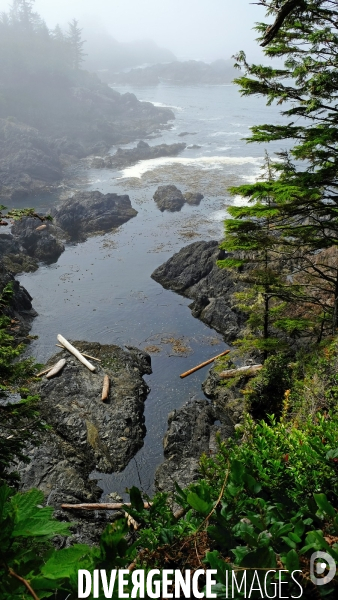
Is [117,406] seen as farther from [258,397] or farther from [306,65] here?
[306,65]

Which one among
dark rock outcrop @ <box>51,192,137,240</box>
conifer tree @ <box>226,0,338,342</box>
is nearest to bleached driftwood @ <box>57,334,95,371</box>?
conifer tree @ <box>226,0,338,342</box>

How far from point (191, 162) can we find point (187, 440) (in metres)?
50.1

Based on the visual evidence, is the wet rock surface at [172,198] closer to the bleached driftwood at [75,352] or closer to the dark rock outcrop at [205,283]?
the dark rock outcrop at [205,283]

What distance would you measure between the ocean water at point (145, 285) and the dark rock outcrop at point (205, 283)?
0.71 m

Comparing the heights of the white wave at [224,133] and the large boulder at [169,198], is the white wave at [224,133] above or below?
above

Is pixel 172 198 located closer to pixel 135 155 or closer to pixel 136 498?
pixel 135 155

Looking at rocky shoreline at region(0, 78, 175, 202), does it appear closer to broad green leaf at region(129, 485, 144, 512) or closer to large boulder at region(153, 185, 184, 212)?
large boulder at region(153, 185, 184, 212)

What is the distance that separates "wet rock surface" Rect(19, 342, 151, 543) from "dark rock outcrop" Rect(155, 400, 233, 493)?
1.51 meters

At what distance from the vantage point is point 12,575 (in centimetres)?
173

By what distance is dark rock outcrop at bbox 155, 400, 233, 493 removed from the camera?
13547mm

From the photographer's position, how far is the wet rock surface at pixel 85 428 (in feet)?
41.5

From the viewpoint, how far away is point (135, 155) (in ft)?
203

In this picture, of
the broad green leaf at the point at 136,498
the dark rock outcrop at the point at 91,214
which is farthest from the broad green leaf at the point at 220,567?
the dark rock outcrop at the point at 91,214

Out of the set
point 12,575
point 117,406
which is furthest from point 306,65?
point 117,406
